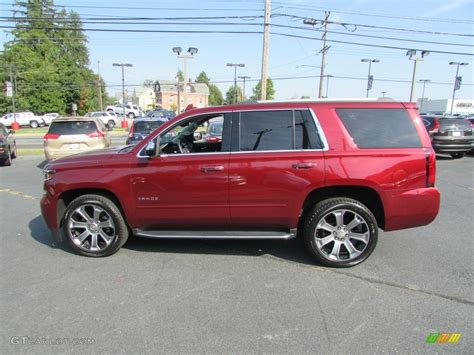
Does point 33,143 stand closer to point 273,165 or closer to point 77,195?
point 77,195

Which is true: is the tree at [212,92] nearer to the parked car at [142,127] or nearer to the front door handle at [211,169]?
the parked car at [142,127]

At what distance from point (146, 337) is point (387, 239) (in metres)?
3.58

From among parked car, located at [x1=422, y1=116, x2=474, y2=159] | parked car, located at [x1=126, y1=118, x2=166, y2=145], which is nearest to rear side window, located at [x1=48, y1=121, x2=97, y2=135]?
parked car, located at [x1=126, y1=118, x2=166, y2=145]

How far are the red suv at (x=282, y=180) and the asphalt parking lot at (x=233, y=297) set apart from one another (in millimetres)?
380

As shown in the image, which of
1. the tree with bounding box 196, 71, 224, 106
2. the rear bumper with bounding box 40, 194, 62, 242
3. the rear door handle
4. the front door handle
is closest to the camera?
the rear door handle

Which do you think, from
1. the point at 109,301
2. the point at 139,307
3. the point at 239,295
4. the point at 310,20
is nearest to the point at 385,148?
the point at 239,295

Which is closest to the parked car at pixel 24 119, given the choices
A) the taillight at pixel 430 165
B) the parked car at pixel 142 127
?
the parked car at pixel 142 127

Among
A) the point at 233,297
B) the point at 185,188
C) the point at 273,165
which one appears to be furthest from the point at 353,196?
the point at 185,188

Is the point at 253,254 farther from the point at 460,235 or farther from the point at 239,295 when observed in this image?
the point at 460,235

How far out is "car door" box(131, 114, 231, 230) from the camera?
4.10 m

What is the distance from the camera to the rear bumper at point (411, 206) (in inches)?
158

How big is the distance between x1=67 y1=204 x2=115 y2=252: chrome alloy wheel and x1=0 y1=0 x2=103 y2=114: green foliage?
175ft

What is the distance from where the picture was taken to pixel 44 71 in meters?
55.4
